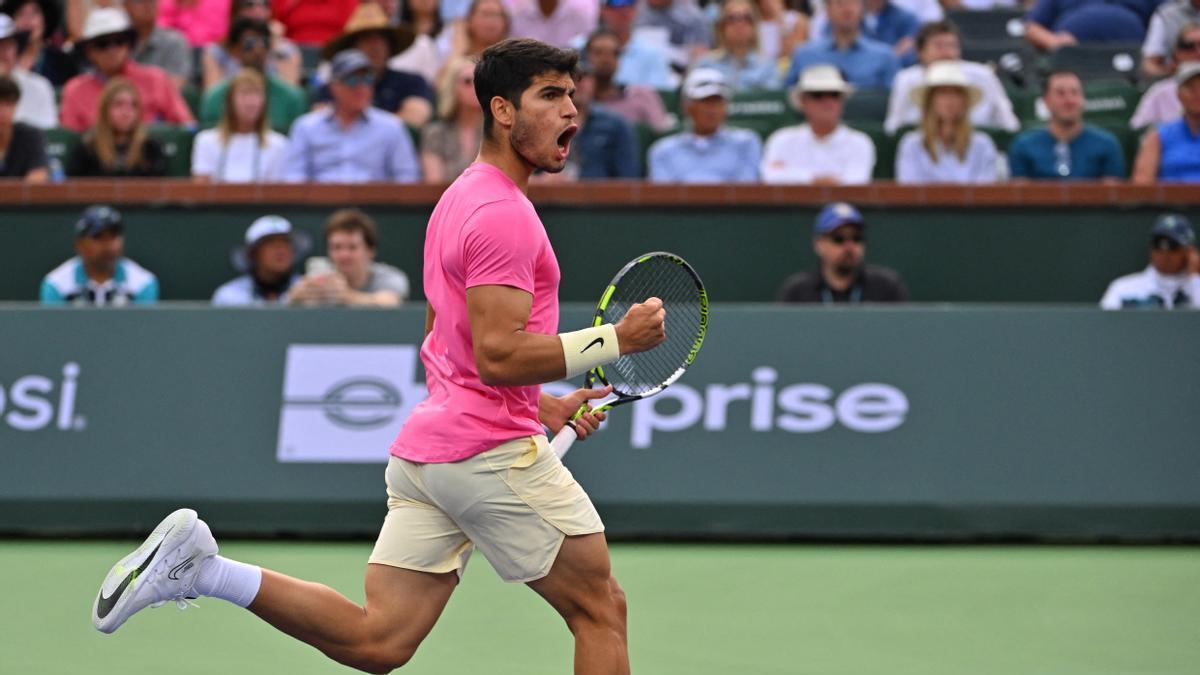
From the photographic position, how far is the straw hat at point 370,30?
38.4 feet

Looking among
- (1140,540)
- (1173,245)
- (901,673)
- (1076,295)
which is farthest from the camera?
(1076,295)

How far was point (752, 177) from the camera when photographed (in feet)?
36.0

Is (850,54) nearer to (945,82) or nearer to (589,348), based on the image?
(945,82)

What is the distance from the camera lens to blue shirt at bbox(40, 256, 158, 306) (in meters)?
9.61

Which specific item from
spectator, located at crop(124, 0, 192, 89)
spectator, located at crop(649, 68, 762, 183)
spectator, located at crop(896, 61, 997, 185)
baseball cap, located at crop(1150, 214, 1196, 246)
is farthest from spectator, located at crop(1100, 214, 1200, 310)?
spectator, located at crop(124, 0, 192, 89)

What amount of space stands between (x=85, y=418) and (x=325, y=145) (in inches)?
117

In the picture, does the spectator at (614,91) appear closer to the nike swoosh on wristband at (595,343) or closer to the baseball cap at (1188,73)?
the baseball cap at (1188,73)

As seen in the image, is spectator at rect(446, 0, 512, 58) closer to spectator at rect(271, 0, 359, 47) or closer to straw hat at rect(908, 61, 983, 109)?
spectator at rect(271, 0, 359, 47)

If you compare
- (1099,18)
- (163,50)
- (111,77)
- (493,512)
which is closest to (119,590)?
(493,512)

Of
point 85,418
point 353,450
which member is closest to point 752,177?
point 353,450

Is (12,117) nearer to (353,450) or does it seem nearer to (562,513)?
(353,450)

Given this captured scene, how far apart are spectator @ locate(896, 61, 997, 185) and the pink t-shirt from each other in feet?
21.9

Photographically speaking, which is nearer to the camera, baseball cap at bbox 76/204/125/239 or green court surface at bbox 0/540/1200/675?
green court surface at bbox 0/540/1200/675

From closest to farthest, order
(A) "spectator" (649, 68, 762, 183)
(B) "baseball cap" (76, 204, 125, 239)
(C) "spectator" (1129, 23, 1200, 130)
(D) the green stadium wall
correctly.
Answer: (D) the green stadium wall
(B) "baseball cap" (76, 204, 125, 239)
(A) "spectator" (649, 68, 762, 183)
(C) "spectator" (1129, 23, 1200, 130)
